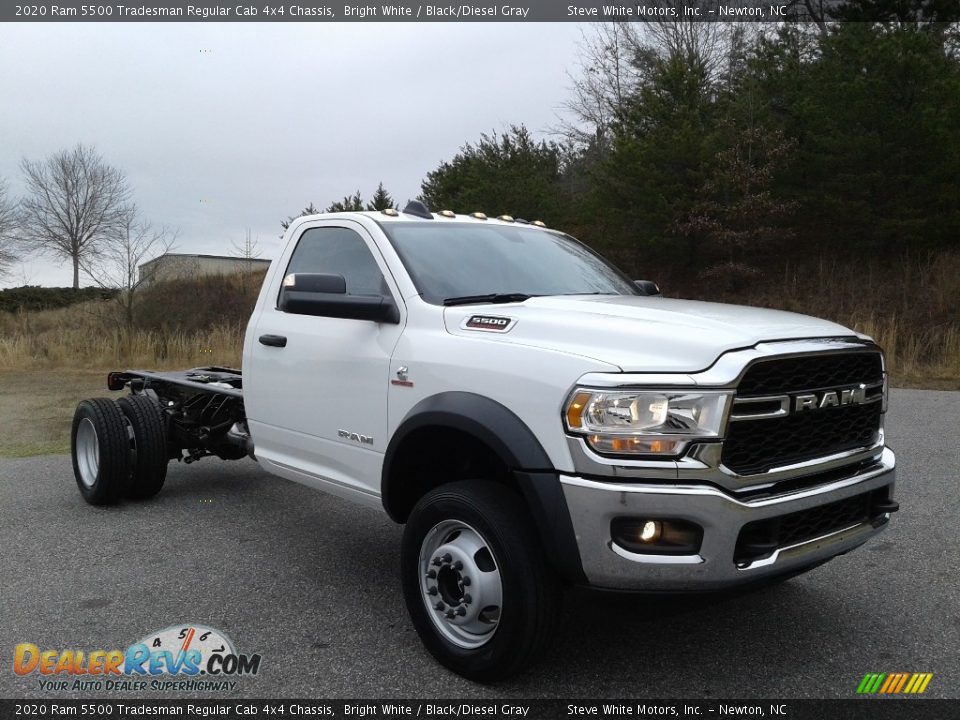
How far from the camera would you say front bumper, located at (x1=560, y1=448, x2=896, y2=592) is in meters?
2.78

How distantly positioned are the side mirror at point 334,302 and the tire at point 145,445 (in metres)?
2.70

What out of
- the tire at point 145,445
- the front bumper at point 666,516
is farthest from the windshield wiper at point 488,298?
the tire at point 145,445

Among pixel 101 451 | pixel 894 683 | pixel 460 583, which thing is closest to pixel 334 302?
pixel 460 583

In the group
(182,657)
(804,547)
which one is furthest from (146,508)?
(804,547)

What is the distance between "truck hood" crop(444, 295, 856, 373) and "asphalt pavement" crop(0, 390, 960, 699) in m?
0.87

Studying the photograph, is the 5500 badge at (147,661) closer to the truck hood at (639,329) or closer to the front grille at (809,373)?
the truck hood at (639,329)

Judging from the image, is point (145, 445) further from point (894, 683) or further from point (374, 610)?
point (894, 683)

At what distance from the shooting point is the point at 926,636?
144 inches

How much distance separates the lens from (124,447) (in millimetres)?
5848

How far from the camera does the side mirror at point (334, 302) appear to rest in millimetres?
3771

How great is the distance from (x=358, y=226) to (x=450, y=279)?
27.5 inches

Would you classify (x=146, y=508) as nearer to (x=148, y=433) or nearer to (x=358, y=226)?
(x=148, y=433)

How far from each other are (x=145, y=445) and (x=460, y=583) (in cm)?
357

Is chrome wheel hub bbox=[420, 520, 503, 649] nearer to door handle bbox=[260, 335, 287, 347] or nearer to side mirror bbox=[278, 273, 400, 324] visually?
side mirror bbox=[278, 273, 400, 324]
